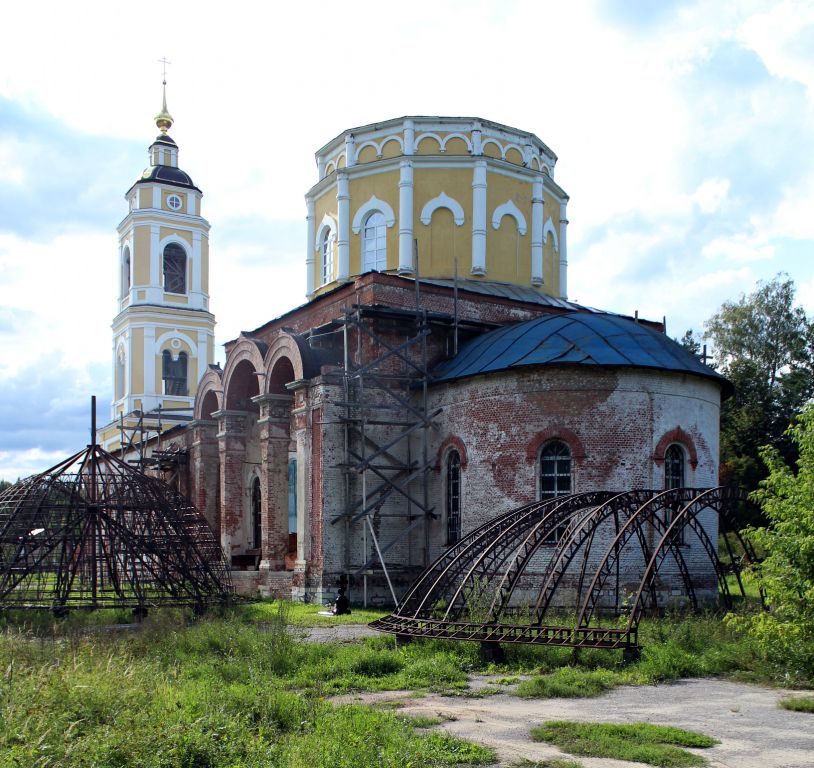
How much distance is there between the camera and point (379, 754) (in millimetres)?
7480

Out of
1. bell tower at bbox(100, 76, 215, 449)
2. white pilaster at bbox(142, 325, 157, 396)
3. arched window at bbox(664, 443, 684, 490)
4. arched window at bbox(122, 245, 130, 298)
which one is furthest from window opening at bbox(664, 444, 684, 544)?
arched window at bbox(122, 245, 130, 298)

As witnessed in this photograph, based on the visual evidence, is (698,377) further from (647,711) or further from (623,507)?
(647,711)

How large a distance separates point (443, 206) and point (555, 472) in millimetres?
9644

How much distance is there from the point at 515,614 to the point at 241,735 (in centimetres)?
854

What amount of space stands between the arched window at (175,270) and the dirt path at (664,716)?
33.7 meters

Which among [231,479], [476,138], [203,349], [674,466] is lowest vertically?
[231,479]

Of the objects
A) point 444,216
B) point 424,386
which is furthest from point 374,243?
point 424,386

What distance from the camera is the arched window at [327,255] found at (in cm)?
2791

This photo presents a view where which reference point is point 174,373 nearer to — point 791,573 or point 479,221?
point 479,221

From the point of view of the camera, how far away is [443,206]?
26.3 meters

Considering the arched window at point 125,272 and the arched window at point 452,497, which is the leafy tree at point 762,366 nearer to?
the arched window at point 452,497

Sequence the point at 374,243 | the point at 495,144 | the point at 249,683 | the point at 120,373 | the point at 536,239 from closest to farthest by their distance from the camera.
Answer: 1. the point at 249,683
2. the point at 374,243
3. the point at 495,144
4. the point at 536,239
5. the point at 120,373

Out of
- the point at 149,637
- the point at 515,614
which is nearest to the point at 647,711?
the point at 515,614

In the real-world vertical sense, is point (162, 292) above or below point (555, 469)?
above
